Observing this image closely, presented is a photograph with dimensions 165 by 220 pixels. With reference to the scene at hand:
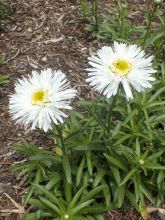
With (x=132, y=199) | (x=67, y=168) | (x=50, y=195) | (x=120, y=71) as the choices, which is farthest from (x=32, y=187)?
(x=120, y=71)

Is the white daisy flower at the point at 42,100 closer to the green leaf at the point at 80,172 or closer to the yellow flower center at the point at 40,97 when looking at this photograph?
the yellow flower center at the point at 40,97

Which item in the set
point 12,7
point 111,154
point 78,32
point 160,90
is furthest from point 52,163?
point 12,7

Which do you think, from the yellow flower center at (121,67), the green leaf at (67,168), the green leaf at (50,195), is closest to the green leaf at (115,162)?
the green leaf at (67,168)

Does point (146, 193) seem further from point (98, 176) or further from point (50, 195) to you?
point (50, 195)

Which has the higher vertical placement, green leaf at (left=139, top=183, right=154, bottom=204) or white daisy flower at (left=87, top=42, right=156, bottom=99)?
white daisy flower at (left=87, top=42, right=156, bottom=99)

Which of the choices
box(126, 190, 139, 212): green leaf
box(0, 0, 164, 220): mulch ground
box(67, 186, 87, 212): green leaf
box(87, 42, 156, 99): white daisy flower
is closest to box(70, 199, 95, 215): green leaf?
box(67, 186, 87, 212): green leaf

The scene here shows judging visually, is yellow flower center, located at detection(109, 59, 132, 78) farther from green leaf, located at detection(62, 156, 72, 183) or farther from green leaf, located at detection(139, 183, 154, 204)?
green leaf, located at detection(139, 183, 154, 204)
